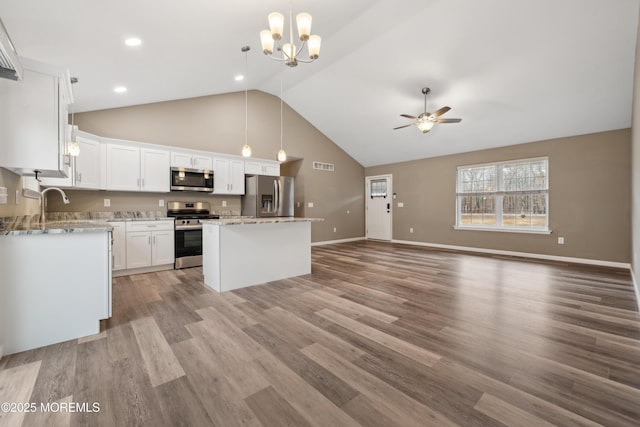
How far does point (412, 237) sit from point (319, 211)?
2766 mm

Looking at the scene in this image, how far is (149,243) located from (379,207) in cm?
624

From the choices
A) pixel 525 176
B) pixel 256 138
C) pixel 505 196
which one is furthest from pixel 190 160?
pixel 525 176

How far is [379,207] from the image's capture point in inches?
336

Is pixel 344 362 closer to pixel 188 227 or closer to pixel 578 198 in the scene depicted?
pixel 188 227

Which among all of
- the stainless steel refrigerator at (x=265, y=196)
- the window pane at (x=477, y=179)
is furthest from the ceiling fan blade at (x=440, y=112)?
the stainless steel refrigerator at (x=265, y=196)

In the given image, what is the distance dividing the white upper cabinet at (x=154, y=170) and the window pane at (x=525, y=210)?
714 centimetres

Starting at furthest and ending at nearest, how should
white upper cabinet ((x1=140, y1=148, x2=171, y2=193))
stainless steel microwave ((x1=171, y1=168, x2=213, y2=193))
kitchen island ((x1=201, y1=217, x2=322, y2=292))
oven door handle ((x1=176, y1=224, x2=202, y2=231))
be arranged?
stainless steel microwave ((x1=171, y1=168, x2=213, y2=193)), oven door handle ((x1=176, y1=224, x2=202, y2=231)), white upper cabinet ((x1=140, y1=148, x2=171, y2=193)), kitchen island ((x1=201, y1=217, x2=322, y2=292))

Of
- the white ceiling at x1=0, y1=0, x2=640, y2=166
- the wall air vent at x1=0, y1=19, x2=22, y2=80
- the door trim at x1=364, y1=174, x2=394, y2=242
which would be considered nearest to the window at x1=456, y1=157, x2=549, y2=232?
the white ceiling at x1=0, y1=0, x2=640, y2=166

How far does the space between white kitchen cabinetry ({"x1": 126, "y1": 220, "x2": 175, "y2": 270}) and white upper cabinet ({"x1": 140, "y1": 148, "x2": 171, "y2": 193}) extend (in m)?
0.64

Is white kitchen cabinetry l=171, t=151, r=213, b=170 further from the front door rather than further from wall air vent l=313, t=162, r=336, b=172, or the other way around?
the front door

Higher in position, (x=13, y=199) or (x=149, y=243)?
(x=13, y=199)

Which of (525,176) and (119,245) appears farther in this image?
(525,176)

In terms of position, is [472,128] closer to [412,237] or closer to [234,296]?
[412,237]

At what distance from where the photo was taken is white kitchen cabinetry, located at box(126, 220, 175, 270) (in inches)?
169
